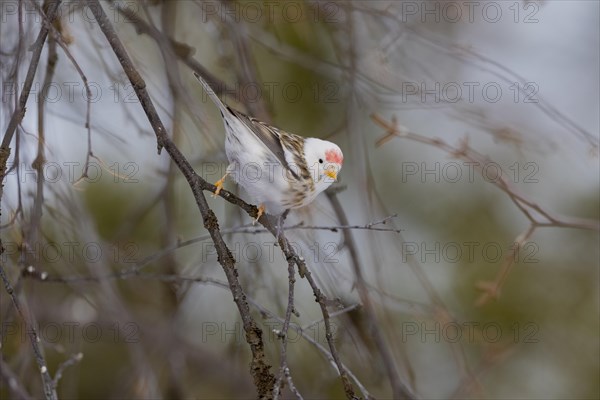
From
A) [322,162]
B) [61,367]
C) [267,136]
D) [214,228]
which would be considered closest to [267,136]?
[267,136]

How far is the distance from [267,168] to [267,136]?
98 millimetres

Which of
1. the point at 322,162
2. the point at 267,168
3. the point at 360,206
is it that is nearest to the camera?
the point at 267,168

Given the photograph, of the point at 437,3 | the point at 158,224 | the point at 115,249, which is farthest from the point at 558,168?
the point at 115,249

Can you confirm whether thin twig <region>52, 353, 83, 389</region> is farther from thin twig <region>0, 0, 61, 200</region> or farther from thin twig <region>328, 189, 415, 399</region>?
thin twig <region>328, 189, 415, 399</region>

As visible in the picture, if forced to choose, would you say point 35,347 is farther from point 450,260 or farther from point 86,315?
point 450,260

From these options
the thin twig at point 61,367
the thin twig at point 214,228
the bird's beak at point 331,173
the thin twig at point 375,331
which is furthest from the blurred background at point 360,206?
the thin twig at point 61,367

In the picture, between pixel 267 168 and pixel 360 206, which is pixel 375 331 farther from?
pixel 360 206

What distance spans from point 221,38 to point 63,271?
117cm

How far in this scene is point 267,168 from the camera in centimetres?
201

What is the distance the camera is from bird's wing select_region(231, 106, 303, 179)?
6.51 feet

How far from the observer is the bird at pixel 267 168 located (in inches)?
78.8

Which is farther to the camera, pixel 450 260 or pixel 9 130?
pixel 450 260

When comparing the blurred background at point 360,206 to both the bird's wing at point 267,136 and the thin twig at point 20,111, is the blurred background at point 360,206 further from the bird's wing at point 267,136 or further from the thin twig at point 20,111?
the thin twig at point 20,111

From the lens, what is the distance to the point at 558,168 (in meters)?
3.99
